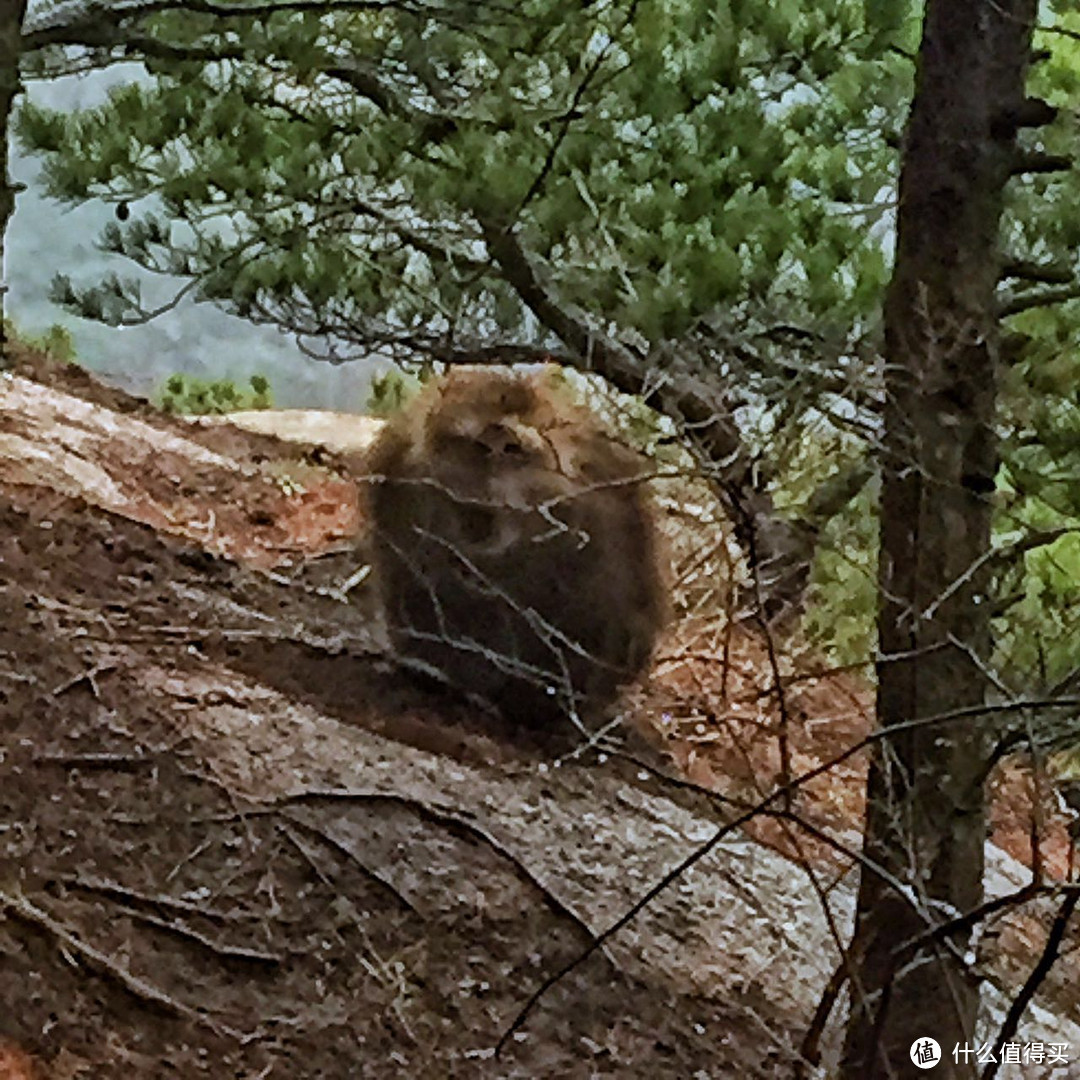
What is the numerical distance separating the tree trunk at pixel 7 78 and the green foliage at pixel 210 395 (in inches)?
48.8

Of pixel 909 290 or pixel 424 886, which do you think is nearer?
pixel 909 290

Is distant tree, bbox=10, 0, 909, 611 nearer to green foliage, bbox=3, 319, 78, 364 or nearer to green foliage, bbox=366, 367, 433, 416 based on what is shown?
green foliage, bbox=366, 367, 433, 416

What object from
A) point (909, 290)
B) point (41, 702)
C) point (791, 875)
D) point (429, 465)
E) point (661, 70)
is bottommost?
point (791, 875)

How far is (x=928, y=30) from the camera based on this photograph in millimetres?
2193

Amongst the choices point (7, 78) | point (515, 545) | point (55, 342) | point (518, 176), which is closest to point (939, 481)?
point (515, 545)

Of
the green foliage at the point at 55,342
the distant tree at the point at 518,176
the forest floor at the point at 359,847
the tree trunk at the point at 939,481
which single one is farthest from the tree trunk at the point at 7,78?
the tree trunk at the point at 939,481

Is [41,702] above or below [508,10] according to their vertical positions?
below

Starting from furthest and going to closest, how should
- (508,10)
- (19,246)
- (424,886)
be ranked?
(19,246)
(508,10)
(424,886)

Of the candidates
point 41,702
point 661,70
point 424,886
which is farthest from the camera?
point 661,70

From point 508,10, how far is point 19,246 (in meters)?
1.59

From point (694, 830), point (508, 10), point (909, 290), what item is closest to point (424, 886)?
point (694, 830)

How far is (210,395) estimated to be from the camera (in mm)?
4879

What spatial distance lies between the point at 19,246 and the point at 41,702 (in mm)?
1854

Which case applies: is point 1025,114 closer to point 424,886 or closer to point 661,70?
point 661,70
